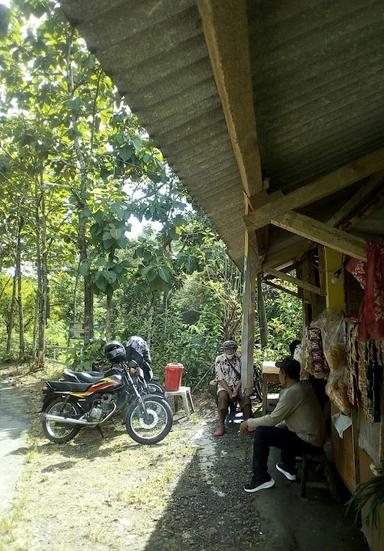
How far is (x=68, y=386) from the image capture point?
607 centimetres

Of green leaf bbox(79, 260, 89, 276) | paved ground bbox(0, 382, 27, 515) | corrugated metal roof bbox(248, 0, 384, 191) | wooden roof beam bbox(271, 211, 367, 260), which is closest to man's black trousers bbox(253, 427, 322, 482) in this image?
wooden roof beam bbox(271, 211, 367, 260)

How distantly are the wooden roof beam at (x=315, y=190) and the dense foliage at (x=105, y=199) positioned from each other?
183 inches

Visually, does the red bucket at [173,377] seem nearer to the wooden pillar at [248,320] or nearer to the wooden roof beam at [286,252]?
the wooden roof beam at [286,252]

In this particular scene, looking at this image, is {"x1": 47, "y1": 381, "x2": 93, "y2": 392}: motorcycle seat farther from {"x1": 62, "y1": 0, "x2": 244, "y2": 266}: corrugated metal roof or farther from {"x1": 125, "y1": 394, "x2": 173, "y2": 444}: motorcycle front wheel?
{"x1": 62, "y1": 0, "x2": 244, "y2": 266}: corrugated metal roof

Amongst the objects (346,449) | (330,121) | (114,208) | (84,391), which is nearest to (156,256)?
(114,208)

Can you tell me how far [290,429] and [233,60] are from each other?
3676 mm

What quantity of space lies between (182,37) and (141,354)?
543 cm

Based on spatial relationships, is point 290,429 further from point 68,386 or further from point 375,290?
point 68,386

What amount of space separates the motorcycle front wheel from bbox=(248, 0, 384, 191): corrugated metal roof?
4.07 meters

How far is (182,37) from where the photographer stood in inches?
54.6

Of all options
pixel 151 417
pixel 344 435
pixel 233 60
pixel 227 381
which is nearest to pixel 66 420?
pixel 151 417

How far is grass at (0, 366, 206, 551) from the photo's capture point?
3494mm

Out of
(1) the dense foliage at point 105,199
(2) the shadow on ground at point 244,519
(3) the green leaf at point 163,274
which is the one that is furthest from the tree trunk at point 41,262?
(2) the shadow on ground at point 244,519

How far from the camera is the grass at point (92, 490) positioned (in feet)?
11.5
